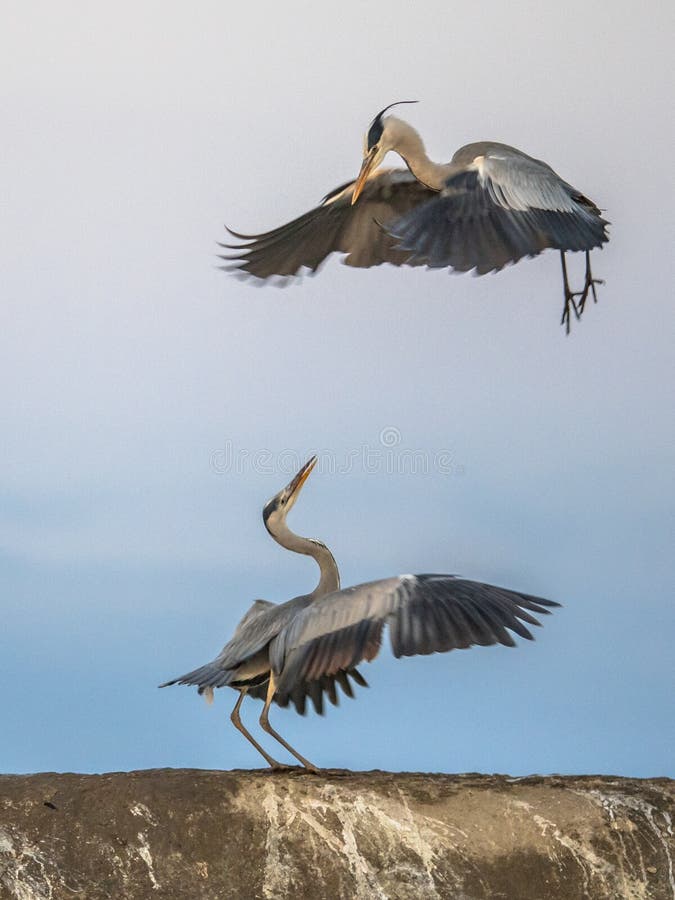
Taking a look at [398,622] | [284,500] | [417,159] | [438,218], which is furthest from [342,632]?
[417,159]

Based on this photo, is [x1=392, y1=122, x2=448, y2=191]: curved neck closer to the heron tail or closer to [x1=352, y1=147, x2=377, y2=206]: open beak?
[x1=352, y1=147, x2=377, y2=206]: open beak

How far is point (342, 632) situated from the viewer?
6887mm

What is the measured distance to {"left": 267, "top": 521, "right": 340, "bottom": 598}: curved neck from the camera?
7.83 metres

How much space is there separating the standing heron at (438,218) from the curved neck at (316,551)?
1.66 meters

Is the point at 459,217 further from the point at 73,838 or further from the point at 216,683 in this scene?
the point at 73,838

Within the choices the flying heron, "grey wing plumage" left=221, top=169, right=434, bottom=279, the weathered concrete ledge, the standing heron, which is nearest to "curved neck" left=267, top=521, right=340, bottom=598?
the flying heron

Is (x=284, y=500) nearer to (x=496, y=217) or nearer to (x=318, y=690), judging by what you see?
(x=318, y=690)

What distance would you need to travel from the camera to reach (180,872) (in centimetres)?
671

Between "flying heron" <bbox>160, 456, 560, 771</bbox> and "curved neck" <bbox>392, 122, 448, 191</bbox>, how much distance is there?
8.63 feet

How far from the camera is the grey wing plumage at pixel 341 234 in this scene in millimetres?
9578

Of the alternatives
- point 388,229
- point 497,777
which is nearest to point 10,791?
point 497,777

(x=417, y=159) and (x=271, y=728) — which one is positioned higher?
(x=417, y=159)

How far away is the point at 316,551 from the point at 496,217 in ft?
7.14

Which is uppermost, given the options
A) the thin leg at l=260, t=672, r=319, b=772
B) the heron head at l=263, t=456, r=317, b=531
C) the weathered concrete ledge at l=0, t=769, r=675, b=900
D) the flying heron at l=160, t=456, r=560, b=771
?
the heron head at l=263, t=456, r=317, b=531
